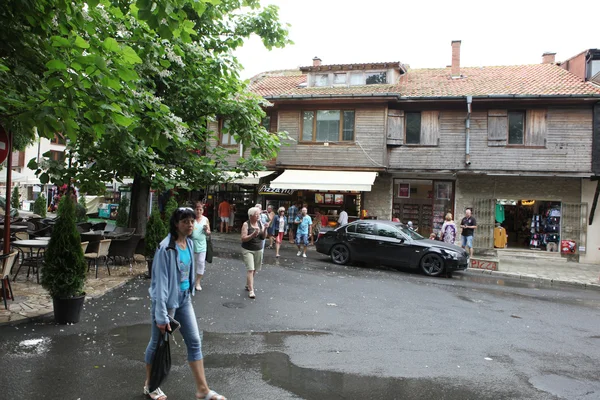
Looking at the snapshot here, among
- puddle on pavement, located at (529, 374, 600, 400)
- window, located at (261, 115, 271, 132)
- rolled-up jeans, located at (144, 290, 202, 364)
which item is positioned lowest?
puddle on pavement, located at (529, 374, 600, 400)

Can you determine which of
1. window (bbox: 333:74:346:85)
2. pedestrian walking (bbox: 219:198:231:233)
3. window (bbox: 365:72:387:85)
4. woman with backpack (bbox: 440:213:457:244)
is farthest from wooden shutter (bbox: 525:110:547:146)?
pedestrian walking (bbox: 219:198:231:233)

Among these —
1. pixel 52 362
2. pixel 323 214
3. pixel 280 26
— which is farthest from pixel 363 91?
pixel 52 362

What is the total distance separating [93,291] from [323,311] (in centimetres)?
436

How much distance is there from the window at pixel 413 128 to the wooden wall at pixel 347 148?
1.13 m

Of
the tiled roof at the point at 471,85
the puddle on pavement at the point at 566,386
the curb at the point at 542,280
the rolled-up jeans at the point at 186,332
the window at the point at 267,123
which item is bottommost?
the curb at the point at 542,280

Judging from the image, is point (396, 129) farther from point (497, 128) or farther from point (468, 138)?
point (497, 128)

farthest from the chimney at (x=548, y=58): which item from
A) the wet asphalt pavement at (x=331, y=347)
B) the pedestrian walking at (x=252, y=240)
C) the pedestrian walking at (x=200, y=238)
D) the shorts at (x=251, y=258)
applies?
the pedestrian walking at (x=200, y=238)

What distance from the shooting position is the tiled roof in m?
17.7

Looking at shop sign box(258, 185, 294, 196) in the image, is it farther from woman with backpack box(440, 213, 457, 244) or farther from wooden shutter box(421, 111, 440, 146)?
woman with backpack box(440, 213, 457, 244)

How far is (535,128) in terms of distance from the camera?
687 inches

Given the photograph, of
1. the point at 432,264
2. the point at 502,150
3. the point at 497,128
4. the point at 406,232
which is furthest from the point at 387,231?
the point at 497,128

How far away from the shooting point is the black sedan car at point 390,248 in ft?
39.5

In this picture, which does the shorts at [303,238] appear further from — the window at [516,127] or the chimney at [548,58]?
the chimney at [548,58]

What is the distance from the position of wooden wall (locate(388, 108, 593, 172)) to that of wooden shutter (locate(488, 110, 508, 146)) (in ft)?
0.62
